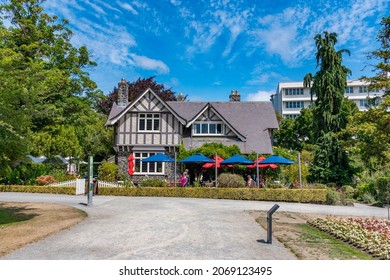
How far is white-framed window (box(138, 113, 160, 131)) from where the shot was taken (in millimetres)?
29188

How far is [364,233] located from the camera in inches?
384

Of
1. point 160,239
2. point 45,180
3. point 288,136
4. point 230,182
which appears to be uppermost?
point 288,136

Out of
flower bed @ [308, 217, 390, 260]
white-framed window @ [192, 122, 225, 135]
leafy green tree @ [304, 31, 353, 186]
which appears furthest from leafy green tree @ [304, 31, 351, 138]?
flower bed @ [308, 217, 390, 260]

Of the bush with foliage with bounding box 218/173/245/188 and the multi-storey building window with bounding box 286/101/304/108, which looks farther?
the multi-storey building window with bounding box 286/101/304/108

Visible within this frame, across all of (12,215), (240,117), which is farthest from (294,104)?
(12,215)

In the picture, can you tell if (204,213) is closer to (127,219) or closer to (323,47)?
(127,219)

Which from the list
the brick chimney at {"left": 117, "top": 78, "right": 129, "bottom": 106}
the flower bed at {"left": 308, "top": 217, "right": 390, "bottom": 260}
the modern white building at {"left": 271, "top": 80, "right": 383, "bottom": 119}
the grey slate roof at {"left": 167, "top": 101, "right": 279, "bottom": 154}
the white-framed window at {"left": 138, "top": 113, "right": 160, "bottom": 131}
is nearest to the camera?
the flower bed at {"left": 308, "top": 217, "right": 390, "bottom": 260}

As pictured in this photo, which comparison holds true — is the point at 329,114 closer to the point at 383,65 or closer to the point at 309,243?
the point at 383,65

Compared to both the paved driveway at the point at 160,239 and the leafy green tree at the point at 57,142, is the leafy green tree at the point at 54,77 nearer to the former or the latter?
the leafy green tree at the point at 57,142

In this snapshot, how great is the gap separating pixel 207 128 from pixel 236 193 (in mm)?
10774

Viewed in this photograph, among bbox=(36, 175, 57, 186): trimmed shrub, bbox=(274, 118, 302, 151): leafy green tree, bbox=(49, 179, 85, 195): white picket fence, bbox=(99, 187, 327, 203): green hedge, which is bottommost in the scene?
bbox=(99, 187, 327, 203): green hedge

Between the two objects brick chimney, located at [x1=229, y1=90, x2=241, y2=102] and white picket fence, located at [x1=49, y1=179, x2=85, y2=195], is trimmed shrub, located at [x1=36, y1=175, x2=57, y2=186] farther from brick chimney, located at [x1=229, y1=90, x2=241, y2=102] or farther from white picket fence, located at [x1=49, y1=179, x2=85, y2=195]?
brick chimney, located at [x1=229, y1=90, x2=241, y2=102]

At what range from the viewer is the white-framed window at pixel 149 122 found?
29188 millimetres

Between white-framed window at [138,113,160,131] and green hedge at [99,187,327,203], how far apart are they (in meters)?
9.30
